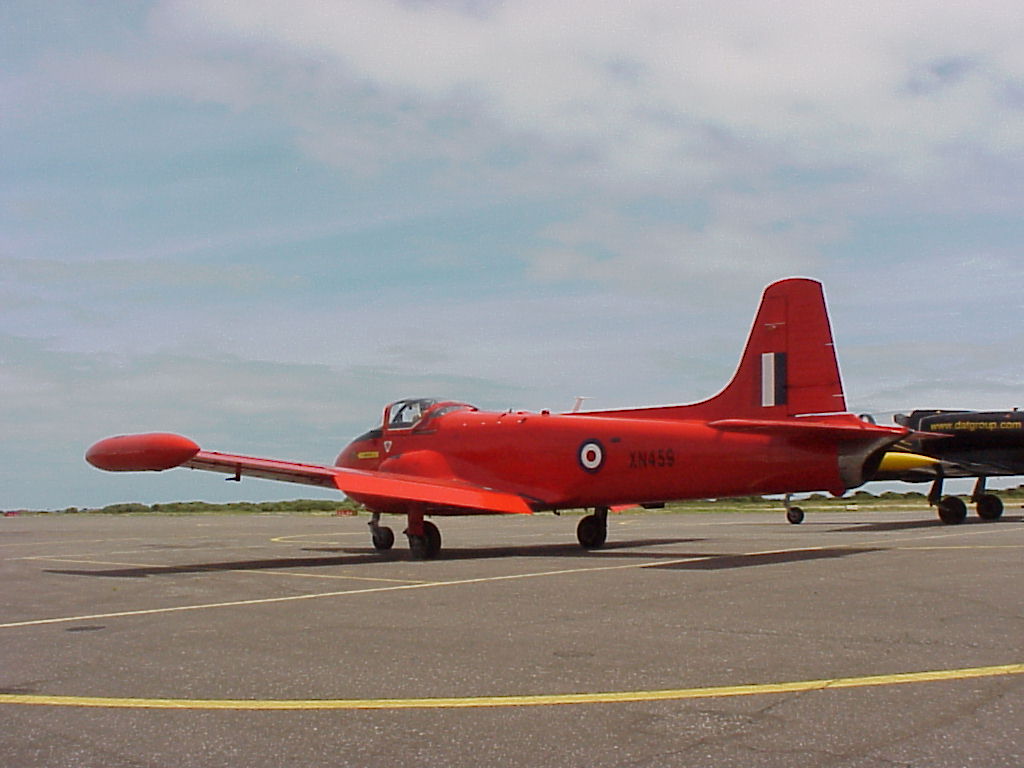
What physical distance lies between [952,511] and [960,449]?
224 cm

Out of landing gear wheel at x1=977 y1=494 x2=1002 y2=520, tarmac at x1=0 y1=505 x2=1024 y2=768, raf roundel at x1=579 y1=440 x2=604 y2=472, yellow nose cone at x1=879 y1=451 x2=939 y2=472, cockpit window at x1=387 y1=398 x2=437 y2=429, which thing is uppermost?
cockpit window at x1=387 y1=398 x2=437 y2=429

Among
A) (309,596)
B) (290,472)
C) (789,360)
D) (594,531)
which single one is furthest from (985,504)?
(309,596)

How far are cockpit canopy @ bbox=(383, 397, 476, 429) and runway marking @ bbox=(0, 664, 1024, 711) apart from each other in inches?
639

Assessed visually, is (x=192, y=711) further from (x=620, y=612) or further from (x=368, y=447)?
(x=368, y=447)

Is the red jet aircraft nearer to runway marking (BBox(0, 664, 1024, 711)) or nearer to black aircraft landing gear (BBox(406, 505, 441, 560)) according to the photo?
black aircraft landing gear (BBox(406, 505, 441, 560))

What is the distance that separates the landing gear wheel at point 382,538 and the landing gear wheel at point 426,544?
85.7 inches

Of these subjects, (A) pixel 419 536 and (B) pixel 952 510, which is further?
(B) pixel 952 510

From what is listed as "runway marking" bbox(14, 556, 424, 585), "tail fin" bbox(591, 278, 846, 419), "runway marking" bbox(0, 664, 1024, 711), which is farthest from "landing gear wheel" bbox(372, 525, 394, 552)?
"runway marking" bbox(0, 664, 1024, 711)

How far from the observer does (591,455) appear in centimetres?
2016

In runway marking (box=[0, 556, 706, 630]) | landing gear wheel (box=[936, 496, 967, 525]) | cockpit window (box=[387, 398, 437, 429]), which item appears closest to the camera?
runway marking (box=[0, 556, 706, 630])

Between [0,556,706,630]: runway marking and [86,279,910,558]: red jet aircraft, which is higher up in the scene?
[86,279,910,558]: red jet aircraft

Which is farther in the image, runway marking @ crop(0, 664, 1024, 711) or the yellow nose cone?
the yellow nose cone

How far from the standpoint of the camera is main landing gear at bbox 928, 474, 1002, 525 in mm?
32625

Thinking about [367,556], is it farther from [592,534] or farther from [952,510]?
[952,510]
